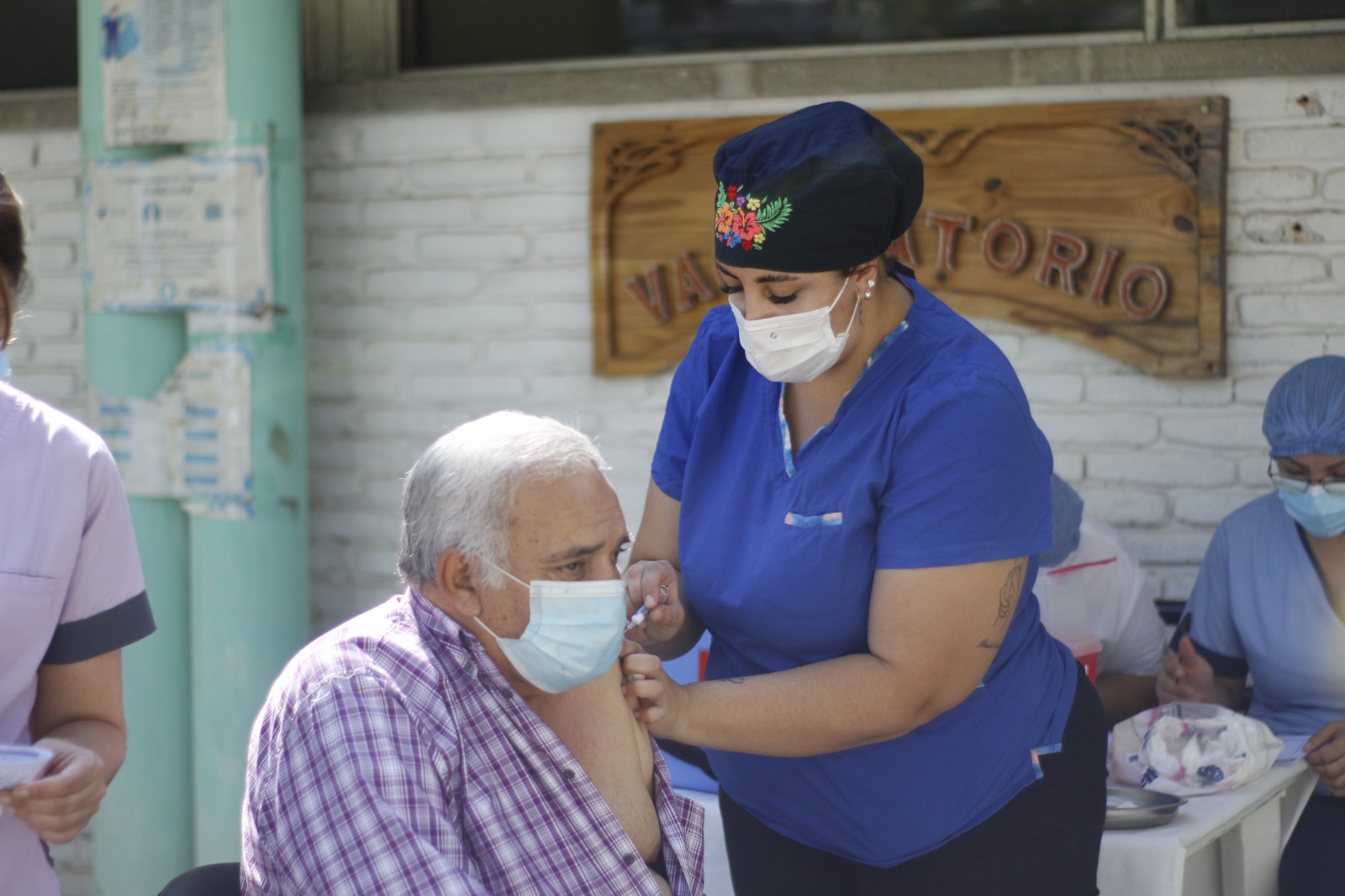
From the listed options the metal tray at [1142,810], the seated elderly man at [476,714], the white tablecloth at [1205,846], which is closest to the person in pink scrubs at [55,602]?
the seated elderly man at [476,714]

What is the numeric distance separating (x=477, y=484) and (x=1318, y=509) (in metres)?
2.04

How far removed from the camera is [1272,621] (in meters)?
3.09

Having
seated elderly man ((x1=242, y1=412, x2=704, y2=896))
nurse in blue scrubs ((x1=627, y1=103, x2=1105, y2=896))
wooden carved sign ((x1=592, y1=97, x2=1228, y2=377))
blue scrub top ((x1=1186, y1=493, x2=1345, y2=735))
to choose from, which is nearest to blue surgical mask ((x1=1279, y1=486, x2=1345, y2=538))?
blue scrub top ((x1=1186, y1=493, x2=1345, y2=735))

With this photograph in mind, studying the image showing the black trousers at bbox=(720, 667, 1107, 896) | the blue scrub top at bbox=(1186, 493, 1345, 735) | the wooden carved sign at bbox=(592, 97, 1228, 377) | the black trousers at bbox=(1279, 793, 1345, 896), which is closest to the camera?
the black trousers at bbox=(720, 667, 1107, 896)

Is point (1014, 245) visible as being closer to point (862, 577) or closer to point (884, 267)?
point (884, 267)

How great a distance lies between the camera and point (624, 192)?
12.3 feet

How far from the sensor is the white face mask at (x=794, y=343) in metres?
1.90

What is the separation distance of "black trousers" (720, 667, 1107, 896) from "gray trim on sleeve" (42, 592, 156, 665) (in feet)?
3.19

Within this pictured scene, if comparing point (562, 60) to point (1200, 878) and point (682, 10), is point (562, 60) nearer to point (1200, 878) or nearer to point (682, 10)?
point (682, 10)

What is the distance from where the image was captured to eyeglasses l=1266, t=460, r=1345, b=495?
9.62 feet

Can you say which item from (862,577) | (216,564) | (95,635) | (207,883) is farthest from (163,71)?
(862,577)

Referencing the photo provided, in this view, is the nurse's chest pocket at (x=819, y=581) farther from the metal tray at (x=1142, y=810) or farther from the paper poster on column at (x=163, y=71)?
the paper poster on column at (x=163, y=71)

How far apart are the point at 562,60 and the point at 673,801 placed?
250 cm

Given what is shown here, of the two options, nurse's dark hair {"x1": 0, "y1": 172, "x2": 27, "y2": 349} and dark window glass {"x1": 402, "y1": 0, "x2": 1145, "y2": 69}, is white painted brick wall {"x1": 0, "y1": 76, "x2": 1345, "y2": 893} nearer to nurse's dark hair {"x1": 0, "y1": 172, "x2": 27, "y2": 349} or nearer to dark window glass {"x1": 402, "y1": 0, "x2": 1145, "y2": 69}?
dark window glass {"x1": 402, "y1": 0, "x2": 1145, "y2": 69}
